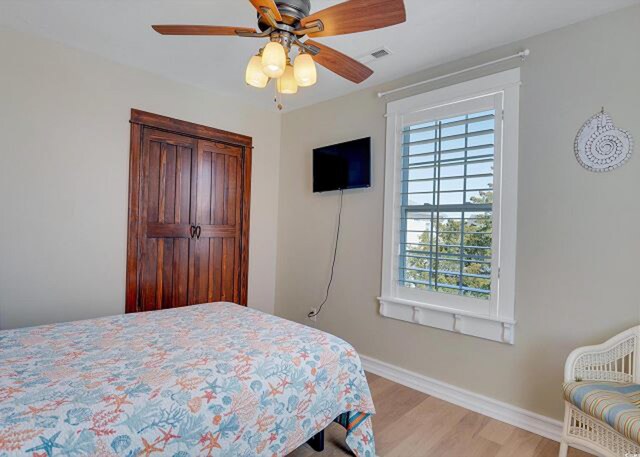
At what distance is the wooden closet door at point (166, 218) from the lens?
9.52 feet

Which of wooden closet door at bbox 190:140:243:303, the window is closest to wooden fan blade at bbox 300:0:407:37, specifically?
the window

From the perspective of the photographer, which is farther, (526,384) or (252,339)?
(526,384)

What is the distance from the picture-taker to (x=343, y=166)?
3176 mm

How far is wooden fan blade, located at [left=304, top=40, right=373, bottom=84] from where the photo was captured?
5.51 feet

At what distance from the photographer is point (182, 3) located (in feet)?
6.46

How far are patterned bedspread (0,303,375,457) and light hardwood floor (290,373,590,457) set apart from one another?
0.31 m

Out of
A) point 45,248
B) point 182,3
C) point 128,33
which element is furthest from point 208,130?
point 45,248

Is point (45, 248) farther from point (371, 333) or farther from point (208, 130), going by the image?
point (371, 333)

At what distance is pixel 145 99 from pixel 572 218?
130 inches

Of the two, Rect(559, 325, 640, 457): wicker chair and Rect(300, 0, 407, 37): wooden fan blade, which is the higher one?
Rect(300, 0, 407, 37): wooden fan blade

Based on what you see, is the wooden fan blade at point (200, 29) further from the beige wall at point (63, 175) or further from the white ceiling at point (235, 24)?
the beige wall at point (63, 175)

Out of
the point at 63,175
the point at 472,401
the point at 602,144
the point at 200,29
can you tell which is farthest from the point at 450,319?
the point at 63,175

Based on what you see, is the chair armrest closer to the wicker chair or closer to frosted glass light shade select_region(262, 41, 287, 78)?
the wicker chair

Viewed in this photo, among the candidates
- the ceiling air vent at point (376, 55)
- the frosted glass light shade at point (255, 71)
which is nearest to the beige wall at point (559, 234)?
the ceiling air vent at point (376, 55)
